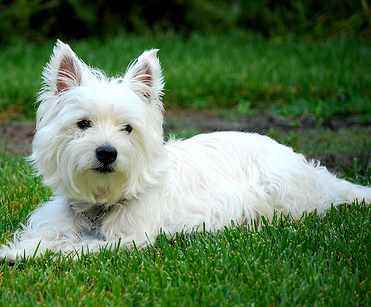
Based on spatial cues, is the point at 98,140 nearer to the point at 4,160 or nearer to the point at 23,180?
the point at 23,180

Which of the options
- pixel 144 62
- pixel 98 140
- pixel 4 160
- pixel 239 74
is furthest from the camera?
pixel 239 74

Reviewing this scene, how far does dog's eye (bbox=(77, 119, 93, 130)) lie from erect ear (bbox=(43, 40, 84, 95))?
0.32m

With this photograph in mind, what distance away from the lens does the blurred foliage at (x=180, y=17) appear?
17406mm

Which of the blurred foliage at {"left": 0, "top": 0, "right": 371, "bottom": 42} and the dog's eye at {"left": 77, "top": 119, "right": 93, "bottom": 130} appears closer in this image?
the dog's eye at {"left": 77, "top": 119, "right": 93, "bottom": 130}

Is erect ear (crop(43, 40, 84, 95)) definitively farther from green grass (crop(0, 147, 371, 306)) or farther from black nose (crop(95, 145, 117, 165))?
green grass (crop(0, 147, 371, 306))

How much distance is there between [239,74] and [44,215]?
842cm

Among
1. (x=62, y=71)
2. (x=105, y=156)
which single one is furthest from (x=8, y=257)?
(x=62, y=71)

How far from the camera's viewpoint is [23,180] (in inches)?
302

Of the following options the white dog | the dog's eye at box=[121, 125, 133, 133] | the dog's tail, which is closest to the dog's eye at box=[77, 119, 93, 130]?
the white dog

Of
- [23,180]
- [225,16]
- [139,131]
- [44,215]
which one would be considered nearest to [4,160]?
[23,180]

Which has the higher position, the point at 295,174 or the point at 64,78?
the point at 64,78

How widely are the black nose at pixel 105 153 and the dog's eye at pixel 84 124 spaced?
0.23 meters

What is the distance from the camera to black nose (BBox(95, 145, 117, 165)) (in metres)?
5.50

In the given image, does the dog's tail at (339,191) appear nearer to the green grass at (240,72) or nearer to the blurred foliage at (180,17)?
the green grass at (240,72)
